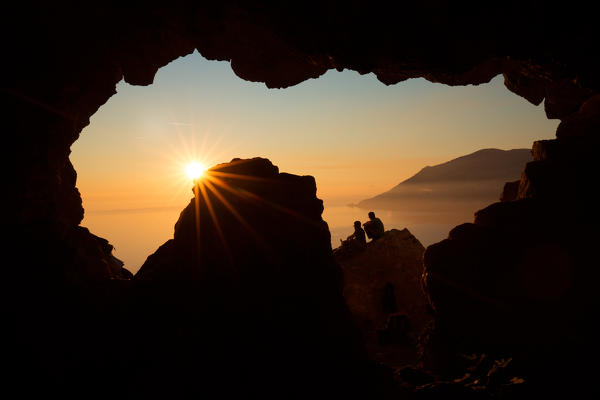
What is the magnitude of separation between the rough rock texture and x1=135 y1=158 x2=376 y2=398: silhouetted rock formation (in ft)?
6.20

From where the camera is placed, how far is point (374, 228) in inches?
884

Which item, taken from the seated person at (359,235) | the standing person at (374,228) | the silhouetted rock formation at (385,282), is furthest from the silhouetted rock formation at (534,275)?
the seated person at (359,235)

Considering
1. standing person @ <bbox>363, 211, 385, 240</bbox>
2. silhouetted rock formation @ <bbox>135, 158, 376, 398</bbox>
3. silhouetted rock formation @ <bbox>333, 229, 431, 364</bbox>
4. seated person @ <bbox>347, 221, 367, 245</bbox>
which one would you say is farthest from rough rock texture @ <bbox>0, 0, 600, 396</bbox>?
seated person @ <bbox>347, 221, 367, 245</bbox>

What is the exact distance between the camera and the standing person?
2242cm

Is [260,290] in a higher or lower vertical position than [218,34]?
lower

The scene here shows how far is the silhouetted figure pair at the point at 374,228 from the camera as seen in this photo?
73.6 ft

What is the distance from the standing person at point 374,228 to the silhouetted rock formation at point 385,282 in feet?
1.48

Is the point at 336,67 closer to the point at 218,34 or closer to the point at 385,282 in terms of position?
the point at 218,34

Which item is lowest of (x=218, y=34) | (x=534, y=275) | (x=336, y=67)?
(x=534, y=275)

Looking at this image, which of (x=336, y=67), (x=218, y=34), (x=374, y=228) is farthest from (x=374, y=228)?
(x=218, y=34)

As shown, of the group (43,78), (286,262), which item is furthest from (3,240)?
(286,262)

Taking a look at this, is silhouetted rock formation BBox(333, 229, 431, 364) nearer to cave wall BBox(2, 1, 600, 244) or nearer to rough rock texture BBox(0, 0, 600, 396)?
rough rock texture BBox(0, 0, 600, 396)

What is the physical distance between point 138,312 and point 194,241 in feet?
8.45

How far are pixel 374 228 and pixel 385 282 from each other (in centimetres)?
391
